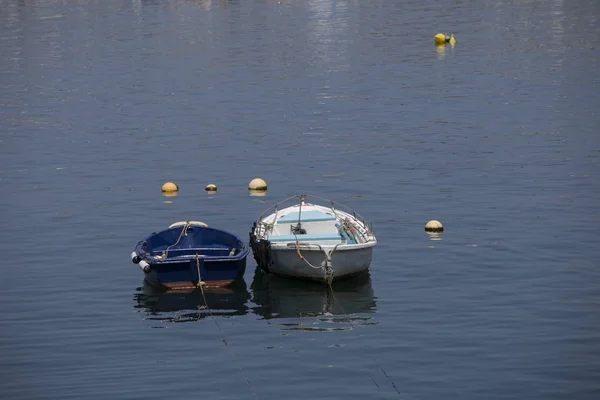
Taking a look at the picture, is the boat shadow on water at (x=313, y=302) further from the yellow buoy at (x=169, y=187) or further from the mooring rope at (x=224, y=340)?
the yellow buoy at (x=169, y=187)

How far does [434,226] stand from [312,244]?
7.83 meters

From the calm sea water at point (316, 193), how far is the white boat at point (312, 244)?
690 millimetres

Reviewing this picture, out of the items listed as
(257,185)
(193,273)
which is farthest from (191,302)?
(257,185)

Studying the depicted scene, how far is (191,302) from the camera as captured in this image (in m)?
32.4

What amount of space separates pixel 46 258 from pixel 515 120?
32.8 meters

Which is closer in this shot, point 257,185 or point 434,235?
point 434,235

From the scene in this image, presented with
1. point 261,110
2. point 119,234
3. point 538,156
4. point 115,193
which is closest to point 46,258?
point 119,234

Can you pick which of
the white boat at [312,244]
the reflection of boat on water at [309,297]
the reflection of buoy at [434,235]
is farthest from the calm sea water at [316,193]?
the white boat at [312,244]

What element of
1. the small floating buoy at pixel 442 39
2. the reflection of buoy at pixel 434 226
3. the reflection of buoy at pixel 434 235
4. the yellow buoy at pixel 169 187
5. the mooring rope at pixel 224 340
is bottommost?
the mooring rope at pixel 224 340

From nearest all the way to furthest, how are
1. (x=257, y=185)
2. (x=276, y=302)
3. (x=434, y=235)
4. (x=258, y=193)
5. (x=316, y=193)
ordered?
(x=276, y=302) < (x=434, y=235) < (x=316, y=193) < (x=258, y=193) < (x=257, y=185)

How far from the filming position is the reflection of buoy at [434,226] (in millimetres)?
39469

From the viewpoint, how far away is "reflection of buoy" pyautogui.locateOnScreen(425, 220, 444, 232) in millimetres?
39469

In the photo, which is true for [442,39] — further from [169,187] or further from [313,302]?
[313,302]

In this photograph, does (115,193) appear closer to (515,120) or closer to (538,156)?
(538,156)
